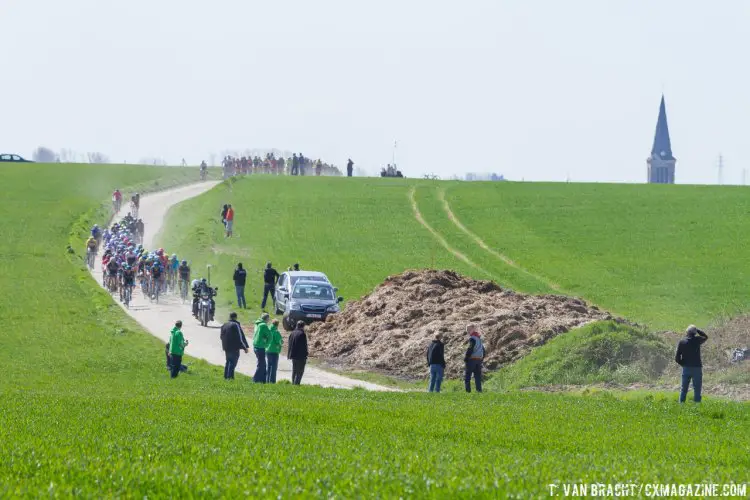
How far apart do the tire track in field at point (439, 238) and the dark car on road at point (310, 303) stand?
12987 mm

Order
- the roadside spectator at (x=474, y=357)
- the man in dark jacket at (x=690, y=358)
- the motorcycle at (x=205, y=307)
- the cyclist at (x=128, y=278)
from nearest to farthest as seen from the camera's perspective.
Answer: the man in dark jacket at (x=690, y=358) < the roadside spectator at (x=474, y=357) < the motorcycle at (x=205, y=307) < the cyclist at (x=128, y=278)

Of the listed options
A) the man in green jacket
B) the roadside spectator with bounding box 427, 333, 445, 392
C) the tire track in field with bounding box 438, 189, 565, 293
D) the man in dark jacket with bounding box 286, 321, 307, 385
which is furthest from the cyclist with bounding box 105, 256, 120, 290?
the roadside spectator with bounding box 427, 333, 445, 392

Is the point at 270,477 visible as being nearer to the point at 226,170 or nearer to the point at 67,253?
the point at 67,253

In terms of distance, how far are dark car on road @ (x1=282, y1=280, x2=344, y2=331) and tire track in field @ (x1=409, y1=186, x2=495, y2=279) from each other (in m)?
13.0

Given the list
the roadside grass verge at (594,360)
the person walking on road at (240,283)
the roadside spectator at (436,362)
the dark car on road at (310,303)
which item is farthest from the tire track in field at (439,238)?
the roadside spectator at (436,362)

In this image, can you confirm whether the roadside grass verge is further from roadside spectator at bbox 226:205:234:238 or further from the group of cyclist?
roadside spectator at bbox 226:205:234:238

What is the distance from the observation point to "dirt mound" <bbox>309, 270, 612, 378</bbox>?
118 feet

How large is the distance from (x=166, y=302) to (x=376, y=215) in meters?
29.2

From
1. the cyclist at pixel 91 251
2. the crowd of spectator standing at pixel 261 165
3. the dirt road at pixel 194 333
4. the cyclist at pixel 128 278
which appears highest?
the crowd of spectator standing at pixel 261 165

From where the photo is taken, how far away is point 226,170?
355 ft

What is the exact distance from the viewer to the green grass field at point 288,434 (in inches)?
543

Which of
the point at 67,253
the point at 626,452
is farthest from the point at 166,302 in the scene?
the point at 626,452

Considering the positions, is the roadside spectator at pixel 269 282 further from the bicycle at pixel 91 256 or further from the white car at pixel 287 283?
the bicycle at pixel 91 256

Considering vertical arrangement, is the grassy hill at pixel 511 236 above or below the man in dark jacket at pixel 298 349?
above
